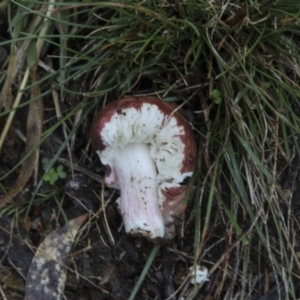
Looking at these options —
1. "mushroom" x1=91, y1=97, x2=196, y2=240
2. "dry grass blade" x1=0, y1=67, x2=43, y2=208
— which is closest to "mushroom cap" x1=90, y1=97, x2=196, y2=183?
"mushroom" x1=91, y1=97, x2=196, y2=240

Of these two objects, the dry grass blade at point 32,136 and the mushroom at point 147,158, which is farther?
the dry grass blade at point 32,136

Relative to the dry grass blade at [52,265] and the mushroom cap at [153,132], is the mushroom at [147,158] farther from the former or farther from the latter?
the dry grass blade at [52,265]

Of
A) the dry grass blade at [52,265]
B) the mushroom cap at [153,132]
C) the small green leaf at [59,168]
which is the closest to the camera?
the mushroom cap at [153,132]

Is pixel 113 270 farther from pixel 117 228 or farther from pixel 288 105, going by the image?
pixel 288 105

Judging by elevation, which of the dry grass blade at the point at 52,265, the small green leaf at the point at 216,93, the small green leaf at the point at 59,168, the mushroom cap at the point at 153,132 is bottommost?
the dry grass blade at the point at 52,265

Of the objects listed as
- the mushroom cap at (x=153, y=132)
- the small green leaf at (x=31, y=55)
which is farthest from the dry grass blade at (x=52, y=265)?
the small green leaf at (x=31, y=55)

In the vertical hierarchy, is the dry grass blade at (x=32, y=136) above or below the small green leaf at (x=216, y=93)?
below

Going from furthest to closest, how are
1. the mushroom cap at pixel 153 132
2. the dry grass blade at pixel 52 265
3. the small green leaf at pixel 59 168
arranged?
1. the small green leaf at pixel 59 168
2. the dry grass blade at pixel 52 265
3. the mushroom cap at pixel 153 132

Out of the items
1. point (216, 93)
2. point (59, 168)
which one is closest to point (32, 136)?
point (59, 168)

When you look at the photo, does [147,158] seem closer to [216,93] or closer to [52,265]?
[216,93]
